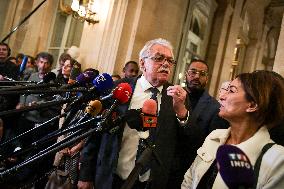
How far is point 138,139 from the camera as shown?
2.79 meters

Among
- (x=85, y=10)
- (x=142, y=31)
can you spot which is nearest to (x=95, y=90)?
(x=85, y=10)

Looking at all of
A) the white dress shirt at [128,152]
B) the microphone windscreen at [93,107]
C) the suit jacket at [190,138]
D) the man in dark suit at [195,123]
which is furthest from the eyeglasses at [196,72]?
the microphone windscreen at [93,107]

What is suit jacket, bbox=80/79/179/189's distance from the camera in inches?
107

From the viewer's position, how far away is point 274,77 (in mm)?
2252

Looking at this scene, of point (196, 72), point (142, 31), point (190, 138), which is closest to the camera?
point (190, 138)

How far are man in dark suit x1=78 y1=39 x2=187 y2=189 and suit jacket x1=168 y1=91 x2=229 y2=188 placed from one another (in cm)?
11

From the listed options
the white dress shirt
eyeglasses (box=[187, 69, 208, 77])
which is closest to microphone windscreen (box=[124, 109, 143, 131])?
the white dress shirt

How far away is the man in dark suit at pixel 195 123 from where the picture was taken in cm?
287

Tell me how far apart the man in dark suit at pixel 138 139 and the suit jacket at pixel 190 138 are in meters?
0.11

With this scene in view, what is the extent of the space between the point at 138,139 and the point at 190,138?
0.44 metres

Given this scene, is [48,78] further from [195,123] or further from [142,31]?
[142,31]

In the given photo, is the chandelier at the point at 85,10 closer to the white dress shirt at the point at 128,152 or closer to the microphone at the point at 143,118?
the white dress shirt at the point at 128,152

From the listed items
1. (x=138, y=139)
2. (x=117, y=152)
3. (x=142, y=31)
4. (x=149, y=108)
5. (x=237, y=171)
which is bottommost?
(x=117, y=152)

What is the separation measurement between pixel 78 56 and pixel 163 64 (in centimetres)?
543
